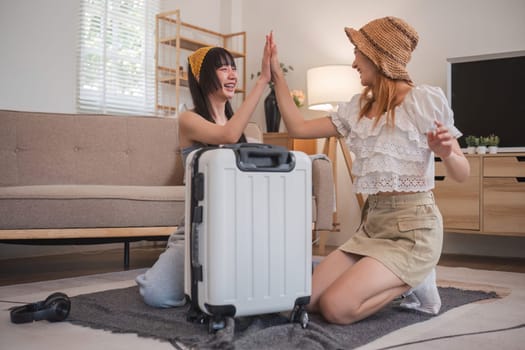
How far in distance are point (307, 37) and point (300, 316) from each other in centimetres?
377

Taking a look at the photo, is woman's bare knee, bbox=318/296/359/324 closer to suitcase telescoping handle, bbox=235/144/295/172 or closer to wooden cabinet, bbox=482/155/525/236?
suitcase telescoping handle, bbox=235/144/295/172

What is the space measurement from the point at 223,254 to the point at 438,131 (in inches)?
26.7

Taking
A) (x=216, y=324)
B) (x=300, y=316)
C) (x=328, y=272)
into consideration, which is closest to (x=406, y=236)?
(x=328, y=272)

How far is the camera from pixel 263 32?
534 cm

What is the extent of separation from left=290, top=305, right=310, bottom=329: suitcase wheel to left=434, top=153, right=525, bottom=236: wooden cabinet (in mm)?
2336

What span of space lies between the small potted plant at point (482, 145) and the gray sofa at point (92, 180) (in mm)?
1126

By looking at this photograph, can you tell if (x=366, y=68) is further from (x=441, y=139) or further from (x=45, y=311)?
(x=45, y=311)

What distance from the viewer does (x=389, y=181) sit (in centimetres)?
177

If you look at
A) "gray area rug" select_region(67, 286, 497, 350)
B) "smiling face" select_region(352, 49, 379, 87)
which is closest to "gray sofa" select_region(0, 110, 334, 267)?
"gray area rug" select_region(67, 286, 497, 350)

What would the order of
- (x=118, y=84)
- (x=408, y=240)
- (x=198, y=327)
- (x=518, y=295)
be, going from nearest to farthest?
(x=198, y=327) < (x=408, y=240) < (x=518, y=295) < (x=118, y=84)

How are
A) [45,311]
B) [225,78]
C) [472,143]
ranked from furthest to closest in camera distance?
[472,143] < [225,78] < [45,311]

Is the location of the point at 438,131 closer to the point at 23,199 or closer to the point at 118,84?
the point at 23,199

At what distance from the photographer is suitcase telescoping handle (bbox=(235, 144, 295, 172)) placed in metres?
1.51

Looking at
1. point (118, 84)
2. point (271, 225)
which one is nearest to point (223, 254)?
point (271, 225)
